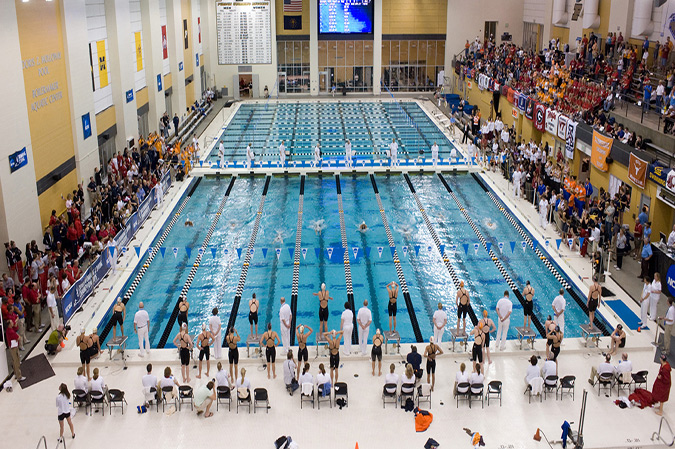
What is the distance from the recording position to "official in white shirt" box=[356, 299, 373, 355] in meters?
11.3

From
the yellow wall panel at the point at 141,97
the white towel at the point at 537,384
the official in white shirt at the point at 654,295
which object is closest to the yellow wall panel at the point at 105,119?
the yellow wall panel at the point at 141,97

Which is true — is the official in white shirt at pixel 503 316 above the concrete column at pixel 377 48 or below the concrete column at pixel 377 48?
below

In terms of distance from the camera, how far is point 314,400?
33.7 feet

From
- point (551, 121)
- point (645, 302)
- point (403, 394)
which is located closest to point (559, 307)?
point (645, 302)

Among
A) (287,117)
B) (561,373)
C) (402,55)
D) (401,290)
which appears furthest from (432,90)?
(561,373)

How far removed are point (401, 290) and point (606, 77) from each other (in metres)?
12.7

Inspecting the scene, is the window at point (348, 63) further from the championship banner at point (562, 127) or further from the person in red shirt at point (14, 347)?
the person in red shirt at point (14, 347)

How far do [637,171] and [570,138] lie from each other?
469 centimetres

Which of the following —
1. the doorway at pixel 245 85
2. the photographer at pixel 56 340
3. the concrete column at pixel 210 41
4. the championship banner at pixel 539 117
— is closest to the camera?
the photographer at pixel 56 340

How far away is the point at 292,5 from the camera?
37.4 m

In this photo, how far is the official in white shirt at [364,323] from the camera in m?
11.3

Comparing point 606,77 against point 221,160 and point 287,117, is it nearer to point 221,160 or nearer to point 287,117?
point 221,160

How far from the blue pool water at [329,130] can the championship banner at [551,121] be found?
4493mm

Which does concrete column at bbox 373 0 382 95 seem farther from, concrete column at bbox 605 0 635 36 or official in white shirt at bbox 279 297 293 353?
official in white shirt at bbox 279 297 293 353
